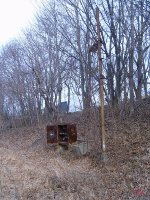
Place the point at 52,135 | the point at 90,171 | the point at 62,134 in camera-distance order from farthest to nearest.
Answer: the point at 52,135
the point at 62,134
the point at 90,171

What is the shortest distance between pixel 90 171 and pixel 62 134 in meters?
4.90

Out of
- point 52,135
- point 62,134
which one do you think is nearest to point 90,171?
point 62,134

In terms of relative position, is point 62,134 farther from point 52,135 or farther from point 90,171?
point 90,171

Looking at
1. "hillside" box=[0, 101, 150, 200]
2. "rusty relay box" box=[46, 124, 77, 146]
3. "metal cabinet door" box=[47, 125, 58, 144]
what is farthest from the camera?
"metal cabinet door" box=[47, 125, 58, 144]

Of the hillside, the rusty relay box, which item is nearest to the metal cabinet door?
the rusty relay box

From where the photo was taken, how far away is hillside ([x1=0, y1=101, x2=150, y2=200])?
9156mm

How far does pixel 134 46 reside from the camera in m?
19.9

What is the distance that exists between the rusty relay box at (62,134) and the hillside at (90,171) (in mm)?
480

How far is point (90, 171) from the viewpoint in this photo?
38.8ft

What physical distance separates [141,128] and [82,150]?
3.39 metres

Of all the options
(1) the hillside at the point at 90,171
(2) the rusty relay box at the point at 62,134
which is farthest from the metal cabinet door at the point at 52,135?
(1) the hillside at the point at 90,171

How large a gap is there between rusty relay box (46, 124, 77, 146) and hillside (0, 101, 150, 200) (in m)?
0.48

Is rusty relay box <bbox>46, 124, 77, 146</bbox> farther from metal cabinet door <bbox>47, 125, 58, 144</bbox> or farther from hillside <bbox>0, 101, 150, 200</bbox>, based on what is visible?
hillside <bbox>0, 101, 150, 200</bbox>

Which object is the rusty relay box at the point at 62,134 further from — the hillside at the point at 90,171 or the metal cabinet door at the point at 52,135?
the hillside at the point at 90,171
